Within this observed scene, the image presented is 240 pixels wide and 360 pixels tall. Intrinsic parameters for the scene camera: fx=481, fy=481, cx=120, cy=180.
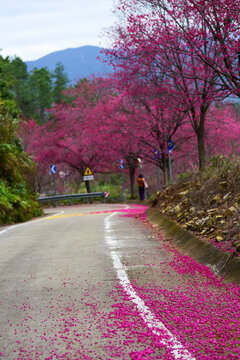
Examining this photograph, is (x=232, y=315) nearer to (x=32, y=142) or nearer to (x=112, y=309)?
(x=112, y=309)

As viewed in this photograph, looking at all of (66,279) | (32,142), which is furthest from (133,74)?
(32,142)

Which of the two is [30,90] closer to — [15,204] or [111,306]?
[15,204]

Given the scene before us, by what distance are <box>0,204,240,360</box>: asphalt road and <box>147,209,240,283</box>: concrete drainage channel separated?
24 cm

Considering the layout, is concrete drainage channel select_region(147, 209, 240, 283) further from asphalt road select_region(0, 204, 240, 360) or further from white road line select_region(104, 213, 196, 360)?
white road line select_region(104, 213, 196, 360)

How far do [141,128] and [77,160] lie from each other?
16.5 metres

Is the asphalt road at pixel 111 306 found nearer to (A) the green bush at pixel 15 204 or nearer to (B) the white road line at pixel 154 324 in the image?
(B) the white road line at pixel 154 324

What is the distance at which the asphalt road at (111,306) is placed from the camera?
14.0 feet

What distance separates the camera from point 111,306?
5.55 meters

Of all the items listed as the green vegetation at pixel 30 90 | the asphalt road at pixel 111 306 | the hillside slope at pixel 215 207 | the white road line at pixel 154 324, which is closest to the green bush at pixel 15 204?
the hillside slope at pixel 215 207

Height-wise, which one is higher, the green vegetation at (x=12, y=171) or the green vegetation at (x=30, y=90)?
the green vegetation at (x=30, y=90)

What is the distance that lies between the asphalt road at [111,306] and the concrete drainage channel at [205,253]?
24 centimetres

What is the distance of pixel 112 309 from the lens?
17.8ft

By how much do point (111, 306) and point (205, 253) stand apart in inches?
134

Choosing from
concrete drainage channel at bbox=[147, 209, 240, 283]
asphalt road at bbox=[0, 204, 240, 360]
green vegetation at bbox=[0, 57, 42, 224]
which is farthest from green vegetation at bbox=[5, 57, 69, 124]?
asphalt road at bbox=[0, 204, 240, 360]
